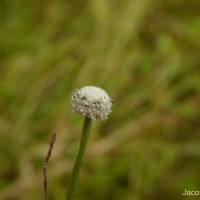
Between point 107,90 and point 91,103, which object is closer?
point 91,103

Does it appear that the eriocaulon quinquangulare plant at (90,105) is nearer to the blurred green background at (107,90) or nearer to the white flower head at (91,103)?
the white flower head at (91,103)

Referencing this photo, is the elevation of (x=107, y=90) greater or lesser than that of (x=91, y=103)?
greater

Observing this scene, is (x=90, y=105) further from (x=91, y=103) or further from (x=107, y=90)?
(x=107, y=90)

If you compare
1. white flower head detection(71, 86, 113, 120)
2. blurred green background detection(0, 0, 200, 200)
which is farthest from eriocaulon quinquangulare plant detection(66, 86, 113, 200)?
blurred green background detection(0, 0, 200, 200)

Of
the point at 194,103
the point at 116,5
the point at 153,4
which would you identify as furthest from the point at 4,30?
the point at 194,103

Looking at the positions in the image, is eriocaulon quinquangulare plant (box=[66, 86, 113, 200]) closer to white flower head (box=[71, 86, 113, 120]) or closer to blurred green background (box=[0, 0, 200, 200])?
white flower head (box=[71, 86, 113, 120])

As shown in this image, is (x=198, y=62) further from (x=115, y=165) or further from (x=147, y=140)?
(x=115, y=165)

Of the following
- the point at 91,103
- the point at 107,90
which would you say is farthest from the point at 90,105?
the point at 107,90
